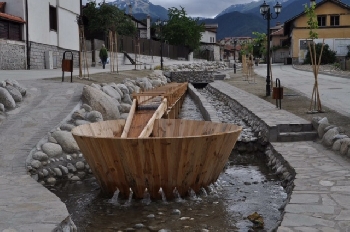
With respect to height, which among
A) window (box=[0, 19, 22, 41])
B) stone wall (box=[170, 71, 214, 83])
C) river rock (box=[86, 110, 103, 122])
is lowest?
river rock (box=[86, 110, 103, 122])

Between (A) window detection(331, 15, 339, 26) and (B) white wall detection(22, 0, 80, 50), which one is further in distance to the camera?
(A) window detection(331, 15, 339, 26)

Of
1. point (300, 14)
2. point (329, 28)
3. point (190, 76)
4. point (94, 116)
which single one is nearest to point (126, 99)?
point (94, 116)

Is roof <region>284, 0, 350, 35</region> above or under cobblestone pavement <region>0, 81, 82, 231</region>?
above

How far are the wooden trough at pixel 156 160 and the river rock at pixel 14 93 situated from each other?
4.18 meters

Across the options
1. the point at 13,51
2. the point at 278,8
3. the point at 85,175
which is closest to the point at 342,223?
the point at 85,175

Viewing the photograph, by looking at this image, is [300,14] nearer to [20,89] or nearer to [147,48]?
[147,48]

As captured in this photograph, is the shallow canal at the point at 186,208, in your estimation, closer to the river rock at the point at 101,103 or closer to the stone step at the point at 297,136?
the stone step at the point at 297,136

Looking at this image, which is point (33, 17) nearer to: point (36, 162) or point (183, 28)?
point (36, 162)

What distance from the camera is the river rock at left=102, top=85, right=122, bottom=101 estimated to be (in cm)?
1223

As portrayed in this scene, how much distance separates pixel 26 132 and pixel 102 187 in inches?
99.5

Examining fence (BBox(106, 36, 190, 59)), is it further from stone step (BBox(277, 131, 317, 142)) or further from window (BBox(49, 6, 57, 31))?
stone step (BBox(277, 131, 317, 142))

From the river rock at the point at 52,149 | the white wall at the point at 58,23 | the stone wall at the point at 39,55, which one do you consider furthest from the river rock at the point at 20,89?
the white wall at the point at 58,23

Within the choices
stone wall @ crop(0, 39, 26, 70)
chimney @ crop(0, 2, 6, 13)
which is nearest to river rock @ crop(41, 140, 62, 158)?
stone wall @ crop(0, 39, 26, 70)

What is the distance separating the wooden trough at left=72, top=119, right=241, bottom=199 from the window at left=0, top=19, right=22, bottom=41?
59.7 feet
